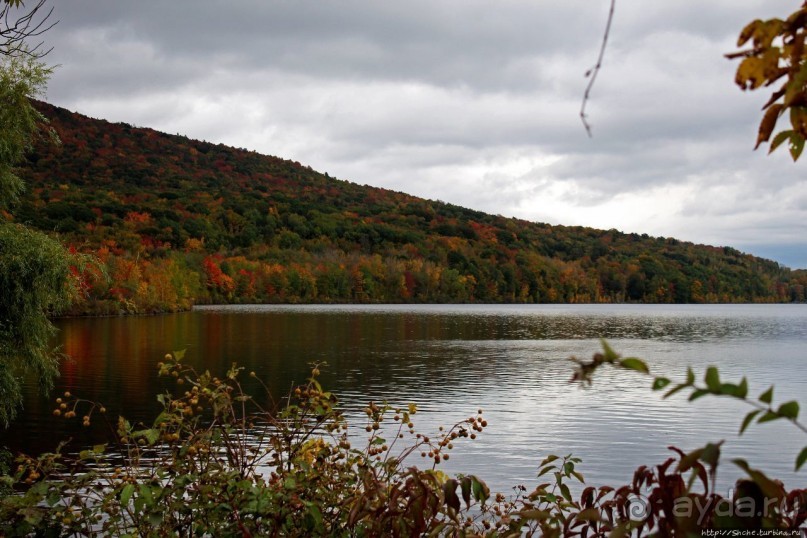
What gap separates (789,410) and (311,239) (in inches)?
6149

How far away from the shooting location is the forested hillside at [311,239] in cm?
12450

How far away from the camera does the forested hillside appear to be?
124 m

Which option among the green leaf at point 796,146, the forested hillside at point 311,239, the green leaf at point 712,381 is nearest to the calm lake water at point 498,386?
the green leaf at point 796,146

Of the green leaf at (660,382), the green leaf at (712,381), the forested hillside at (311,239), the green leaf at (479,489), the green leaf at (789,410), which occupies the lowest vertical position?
the green leaf at (479,489)

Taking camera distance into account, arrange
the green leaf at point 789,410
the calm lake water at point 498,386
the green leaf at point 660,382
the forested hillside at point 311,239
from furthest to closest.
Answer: the forested hillside at point 311,239 → the calm lake water at point 498,386 → the green leaf at point 660,382 → the green leaf at point 789,410

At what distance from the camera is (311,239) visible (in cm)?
15638

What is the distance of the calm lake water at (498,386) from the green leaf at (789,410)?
7.18m

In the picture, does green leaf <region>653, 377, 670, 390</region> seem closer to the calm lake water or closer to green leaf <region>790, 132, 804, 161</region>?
green leaf <region>790, 132, 804, 161</region>

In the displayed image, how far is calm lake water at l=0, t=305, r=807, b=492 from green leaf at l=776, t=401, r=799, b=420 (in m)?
7.18

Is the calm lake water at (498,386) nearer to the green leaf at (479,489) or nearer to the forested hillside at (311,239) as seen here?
the green leaf at (479,489)

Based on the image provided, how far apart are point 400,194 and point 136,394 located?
176 metres

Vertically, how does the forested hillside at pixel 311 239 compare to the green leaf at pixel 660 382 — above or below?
above

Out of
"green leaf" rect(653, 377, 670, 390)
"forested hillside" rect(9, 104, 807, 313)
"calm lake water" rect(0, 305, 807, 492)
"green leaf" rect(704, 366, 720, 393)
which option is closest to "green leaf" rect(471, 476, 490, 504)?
"green leaf" rect(653, 377, 670, 390)

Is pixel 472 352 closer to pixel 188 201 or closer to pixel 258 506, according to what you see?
pixel 258 506
